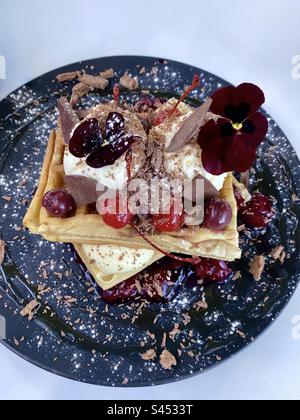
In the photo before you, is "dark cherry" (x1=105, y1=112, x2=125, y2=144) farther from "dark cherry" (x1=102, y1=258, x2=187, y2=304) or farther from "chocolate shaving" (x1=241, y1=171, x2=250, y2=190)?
"chocolate shaving" (x1=241, y1=171, x2=250, y2=190)

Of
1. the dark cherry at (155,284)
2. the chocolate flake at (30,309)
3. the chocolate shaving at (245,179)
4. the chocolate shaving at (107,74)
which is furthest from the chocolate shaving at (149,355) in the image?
the chocolate shaving at (107,74)

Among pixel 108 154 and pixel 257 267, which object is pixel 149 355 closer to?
pixel 257 267

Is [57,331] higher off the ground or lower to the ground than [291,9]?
lower

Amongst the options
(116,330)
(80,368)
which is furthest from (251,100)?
(80,368)

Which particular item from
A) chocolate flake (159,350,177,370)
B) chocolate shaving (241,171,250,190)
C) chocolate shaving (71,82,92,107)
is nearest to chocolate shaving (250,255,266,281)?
chocolate shaving (241,171,250,190)

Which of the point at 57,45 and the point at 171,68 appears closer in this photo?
the point at 171,68

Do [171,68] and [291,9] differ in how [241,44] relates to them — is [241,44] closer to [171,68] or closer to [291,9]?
[291,9]

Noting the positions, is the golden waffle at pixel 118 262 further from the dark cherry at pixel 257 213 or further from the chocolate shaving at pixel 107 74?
the chocolate shaving at pixel 107 74
